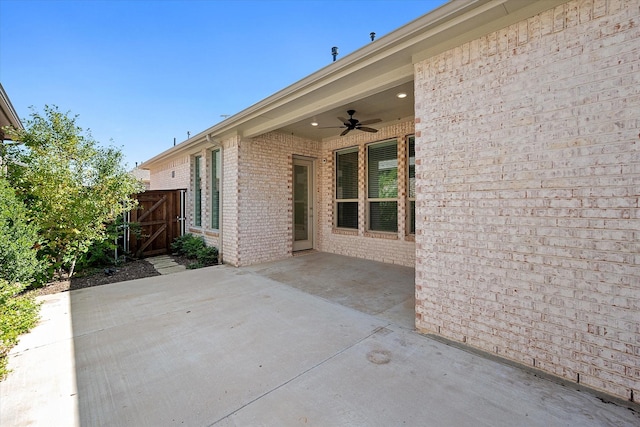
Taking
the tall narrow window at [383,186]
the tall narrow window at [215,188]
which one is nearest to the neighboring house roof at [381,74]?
the tall narrow window at [383,186]

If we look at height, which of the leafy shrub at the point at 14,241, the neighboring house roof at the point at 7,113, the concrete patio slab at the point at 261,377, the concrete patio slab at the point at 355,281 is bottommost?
the concrete patio slab at the point at 261,377

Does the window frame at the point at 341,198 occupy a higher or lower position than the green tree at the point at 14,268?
higher

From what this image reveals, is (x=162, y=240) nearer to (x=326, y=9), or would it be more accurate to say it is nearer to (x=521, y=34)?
(x=326, y=9)

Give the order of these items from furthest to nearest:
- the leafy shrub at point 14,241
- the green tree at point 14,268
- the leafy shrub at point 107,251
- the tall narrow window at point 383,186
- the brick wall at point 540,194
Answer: the tall narrow window at point 383,186
the leafy shrub at point 107,251
the leafy shrub at point 14,241
the green tree at point 14,268
the brick wall at point 540,194

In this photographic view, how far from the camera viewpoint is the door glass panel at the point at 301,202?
733 cm

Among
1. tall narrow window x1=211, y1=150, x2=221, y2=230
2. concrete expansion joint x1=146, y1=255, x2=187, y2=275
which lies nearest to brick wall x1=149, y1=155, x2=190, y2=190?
tall narrow window x1=211, y1=150, x2=221, y2=230

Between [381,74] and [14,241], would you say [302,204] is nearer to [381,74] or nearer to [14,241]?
[381,74]

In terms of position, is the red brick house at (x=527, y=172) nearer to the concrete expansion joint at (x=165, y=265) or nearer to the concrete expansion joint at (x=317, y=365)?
the concrete expansion joint at (x=317, y=365)

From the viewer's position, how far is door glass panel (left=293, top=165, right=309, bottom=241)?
7328 millimetres

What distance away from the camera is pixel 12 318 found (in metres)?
2.82

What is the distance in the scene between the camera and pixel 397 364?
2.34m

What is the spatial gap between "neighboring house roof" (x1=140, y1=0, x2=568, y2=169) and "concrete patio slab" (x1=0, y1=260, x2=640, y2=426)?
2992 mm

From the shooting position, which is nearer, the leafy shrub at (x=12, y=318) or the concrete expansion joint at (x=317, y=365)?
the concrete expansion joint at (x=317, y=365)

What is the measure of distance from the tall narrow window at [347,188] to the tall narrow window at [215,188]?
123 inches
